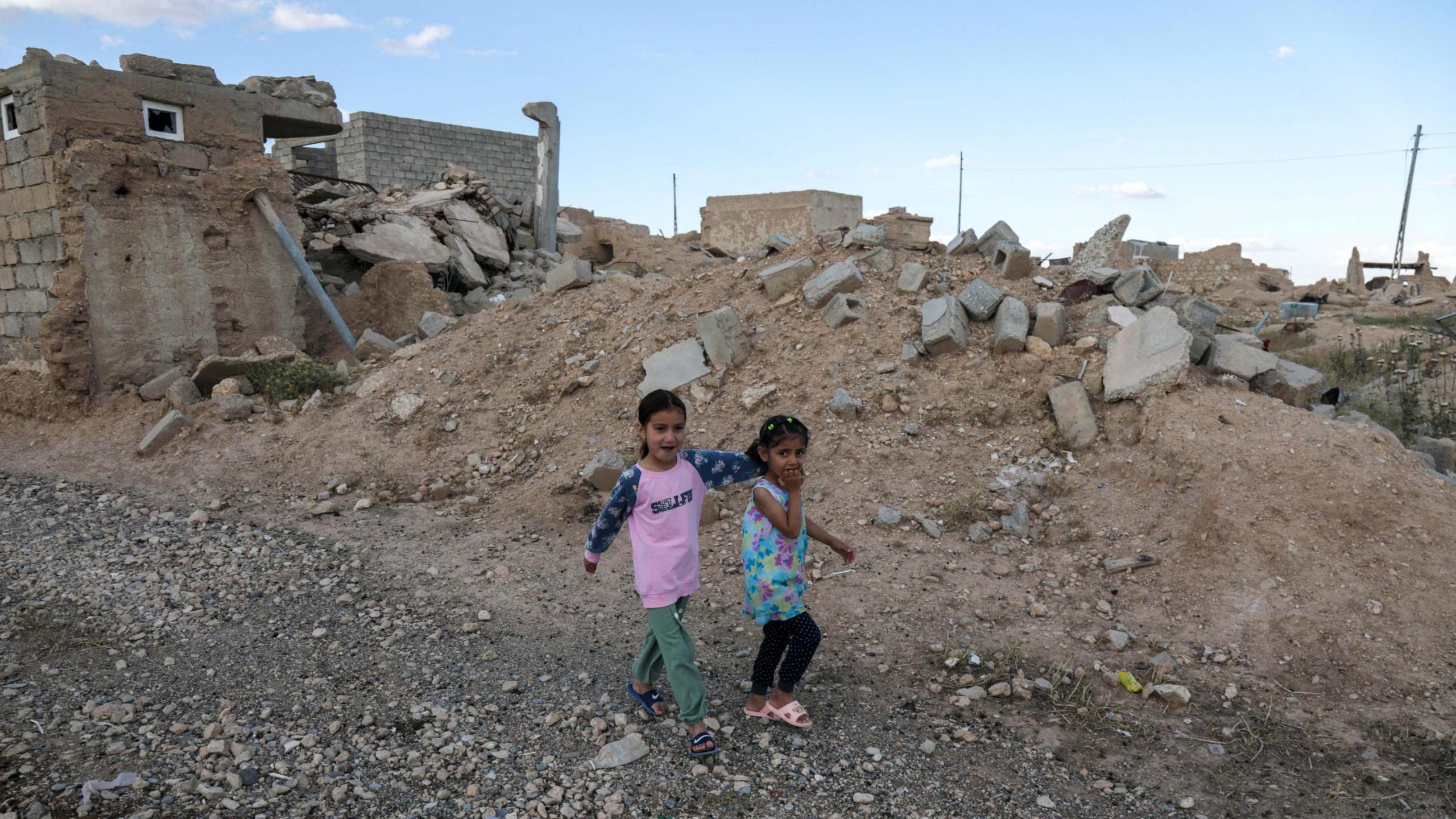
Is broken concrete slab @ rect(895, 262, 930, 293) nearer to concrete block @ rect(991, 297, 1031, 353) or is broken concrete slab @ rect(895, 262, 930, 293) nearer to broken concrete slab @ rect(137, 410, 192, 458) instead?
concrete block @ rect(991, 297, 1031, 353)

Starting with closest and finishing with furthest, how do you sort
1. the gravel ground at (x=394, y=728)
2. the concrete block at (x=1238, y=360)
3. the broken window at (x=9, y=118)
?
1. the gravel ground at (x=394, y=728)
2. the concrete block at (x=1238, y=360)
3. the broken window at (x=9, y=118)

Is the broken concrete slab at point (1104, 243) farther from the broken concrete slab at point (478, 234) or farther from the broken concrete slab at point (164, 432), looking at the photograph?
the broken concrete slab at point (478, 234)

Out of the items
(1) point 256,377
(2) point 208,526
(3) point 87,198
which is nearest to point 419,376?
(1) point 256,377

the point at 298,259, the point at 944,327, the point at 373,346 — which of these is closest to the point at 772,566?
the point at 944,327

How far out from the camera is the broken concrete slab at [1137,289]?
6.76 metres

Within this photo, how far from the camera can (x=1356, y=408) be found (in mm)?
7520

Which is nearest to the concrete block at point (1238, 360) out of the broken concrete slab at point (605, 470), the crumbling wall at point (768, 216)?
the broken concrete slab at point (605, 470)

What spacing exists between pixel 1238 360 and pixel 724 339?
3664 millimetres

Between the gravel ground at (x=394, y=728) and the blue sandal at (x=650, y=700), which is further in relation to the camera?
the blue sandal at (x=650, y=700)

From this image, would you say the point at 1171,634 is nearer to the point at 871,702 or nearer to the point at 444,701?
the point at 871,702

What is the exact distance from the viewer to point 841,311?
6.70 m

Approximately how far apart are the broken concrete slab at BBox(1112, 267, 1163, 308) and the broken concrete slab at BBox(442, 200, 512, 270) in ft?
28.7

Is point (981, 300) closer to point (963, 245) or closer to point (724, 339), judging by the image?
point (963, 245)

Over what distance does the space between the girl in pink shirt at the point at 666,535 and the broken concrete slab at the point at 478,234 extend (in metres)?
10.1
